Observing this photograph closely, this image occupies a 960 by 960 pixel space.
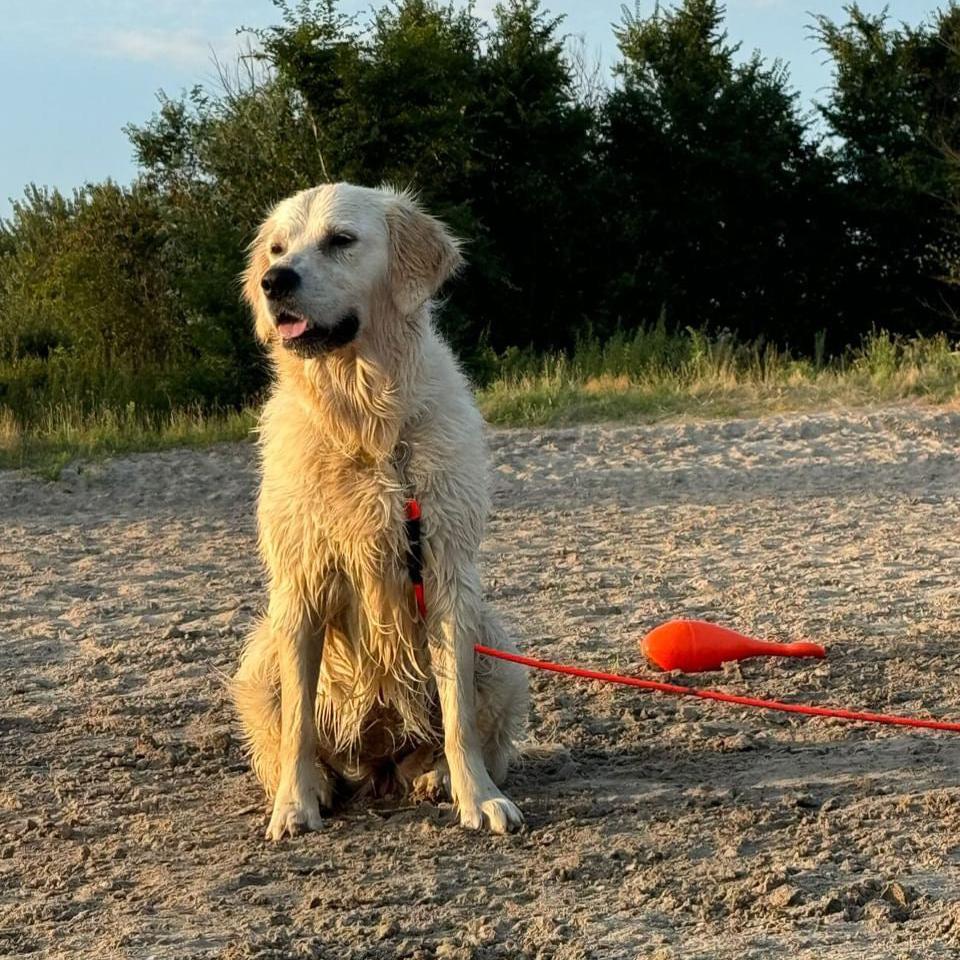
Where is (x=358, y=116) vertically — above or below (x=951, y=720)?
above

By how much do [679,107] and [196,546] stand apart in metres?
20.2

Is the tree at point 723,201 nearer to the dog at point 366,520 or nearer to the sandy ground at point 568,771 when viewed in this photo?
the sandy ground at point 568,771

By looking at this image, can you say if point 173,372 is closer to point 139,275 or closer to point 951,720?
point 139,275

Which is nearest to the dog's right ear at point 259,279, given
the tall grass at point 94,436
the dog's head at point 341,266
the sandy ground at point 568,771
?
the dog's head at point 341,266

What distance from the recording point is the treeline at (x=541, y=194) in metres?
21.3

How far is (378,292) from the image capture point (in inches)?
179

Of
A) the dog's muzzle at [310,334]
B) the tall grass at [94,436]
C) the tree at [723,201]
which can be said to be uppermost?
the tree at [723,201]

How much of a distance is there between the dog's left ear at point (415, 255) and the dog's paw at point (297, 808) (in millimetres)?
1502

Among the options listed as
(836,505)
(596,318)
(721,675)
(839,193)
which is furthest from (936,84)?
(721,675)

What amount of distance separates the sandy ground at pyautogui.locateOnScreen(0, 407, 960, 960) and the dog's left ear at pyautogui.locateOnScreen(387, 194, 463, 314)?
1641 mm

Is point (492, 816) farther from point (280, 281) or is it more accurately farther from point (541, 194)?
point (541, 194)

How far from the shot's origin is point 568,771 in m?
4.98

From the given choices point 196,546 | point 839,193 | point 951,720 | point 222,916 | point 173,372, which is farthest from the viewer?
point 839,193

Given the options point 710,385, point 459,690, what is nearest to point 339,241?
point 459,690
